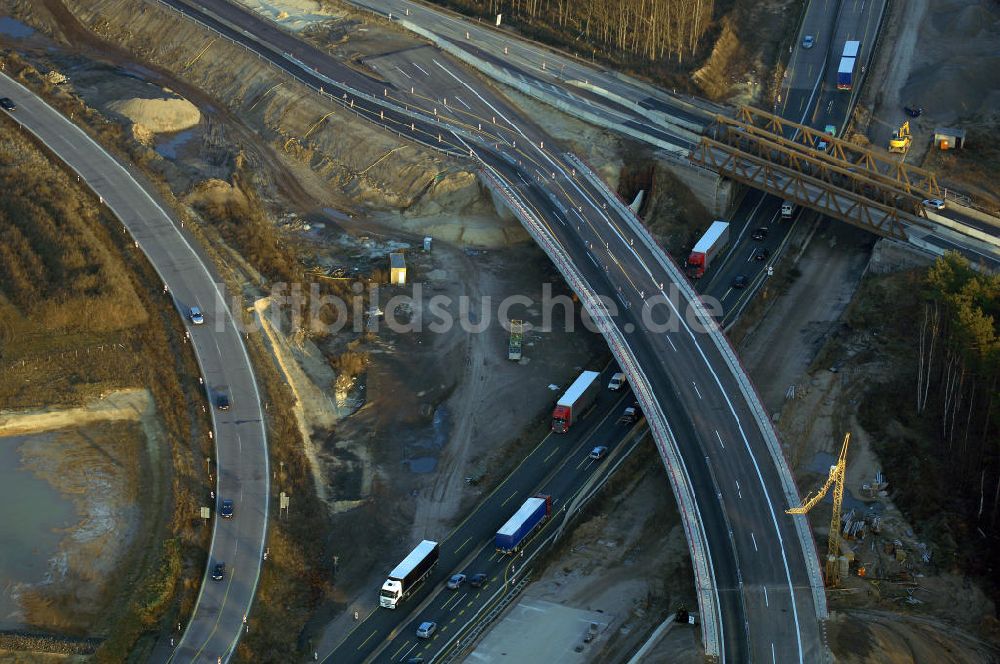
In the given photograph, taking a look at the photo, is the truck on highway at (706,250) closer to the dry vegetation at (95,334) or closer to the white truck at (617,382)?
the white truck at (617,382)

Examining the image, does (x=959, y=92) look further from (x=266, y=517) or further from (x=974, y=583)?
(x=266, y=517)

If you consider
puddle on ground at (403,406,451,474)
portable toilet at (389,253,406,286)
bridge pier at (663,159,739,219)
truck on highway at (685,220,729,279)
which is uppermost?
bridge pier at (663,159,739,219)

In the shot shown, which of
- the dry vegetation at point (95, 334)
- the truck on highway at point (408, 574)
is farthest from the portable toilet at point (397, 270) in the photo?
the truck on highway at point (408, 574)

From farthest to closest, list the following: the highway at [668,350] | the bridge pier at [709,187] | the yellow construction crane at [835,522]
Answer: the bridge pier at [709,187], the yellow construction crane at [835,522], the highway at [668,350]

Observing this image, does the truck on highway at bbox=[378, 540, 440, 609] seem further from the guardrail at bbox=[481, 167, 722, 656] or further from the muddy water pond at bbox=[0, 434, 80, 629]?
the muddy water pond at bbox=[0, 434, 80, 629]

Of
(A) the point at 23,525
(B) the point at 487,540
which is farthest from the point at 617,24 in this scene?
(A) the point at 23,525

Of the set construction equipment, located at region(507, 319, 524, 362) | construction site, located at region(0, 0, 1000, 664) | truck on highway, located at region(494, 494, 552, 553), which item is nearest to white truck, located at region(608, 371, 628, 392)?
construction site, located at region(0, 0, 1000, 664)
